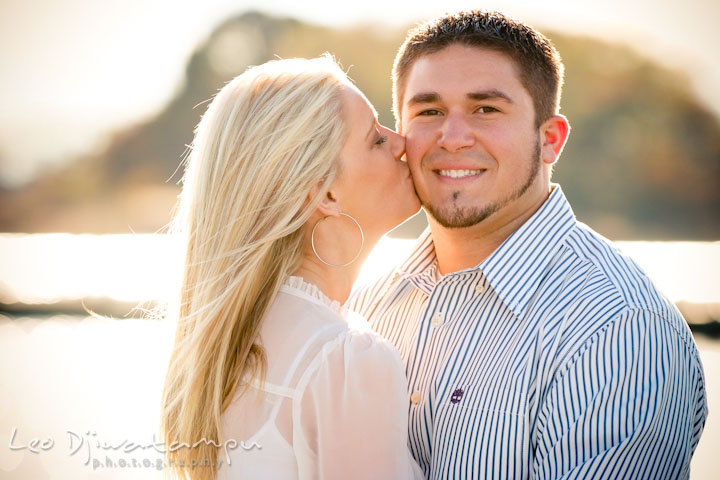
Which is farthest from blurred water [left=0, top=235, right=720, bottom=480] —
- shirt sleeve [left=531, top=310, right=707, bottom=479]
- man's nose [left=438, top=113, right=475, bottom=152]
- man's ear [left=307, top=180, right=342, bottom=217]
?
shirt sleeve [left=531, top=310, right=707, bottom=479]

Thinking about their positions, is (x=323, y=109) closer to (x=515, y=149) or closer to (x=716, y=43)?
(x=515, y=149)

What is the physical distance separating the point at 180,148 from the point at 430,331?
623 inches

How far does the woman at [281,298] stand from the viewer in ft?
6.11

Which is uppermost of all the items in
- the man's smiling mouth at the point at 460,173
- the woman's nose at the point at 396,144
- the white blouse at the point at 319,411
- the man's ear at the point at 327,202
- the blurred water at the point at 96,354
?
the woman's nose at the point at 396,144

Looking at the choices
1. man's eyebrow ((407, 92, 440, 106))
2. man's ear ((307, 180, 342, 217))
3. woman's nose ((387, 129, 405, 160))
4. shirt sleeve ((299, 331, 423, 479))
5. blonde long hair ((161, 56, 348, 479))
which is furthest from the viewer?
man's eyebrow ((407, 92, 440, 106))

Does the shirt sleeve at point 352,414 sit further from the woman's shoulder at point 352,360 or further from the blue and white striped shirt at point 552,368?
the blue and white striped shirt at point 552,368

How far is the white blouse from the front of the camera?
1846mm

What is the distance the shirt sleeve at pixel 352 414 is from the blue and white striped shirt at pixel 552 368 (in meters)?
0.27

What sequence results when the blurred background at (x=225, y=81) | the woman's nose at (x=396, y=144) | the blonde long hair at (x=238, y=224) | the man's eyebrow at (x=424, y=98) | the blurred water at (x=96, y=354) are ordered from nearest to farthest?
the blonde long hair at (x=238, y=224) < the woman's nose at (x=396, y=144) < the man's eyebrow at (x=424, y=98) < the blurred water at (x=96, y=354) < the blurred background at (x=225, y=81)

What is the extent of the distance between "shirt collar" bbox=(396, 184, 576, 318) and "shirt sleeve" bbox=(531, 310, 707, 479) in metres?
0.30

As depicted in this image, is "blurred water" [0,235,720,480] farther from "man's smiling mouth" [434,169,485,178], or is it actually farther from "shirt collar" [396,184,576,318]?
"shirt collar" [396,184,576,318]

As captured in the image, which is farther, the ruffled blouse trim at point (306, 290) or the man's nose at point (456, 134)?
the man's nose at point (456, 134)

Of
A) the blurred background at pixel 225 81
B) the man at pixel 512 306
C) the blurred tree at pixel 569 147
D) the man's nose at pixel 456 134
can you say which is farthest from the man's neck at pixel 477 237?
the blurred tree at pixel 569 147

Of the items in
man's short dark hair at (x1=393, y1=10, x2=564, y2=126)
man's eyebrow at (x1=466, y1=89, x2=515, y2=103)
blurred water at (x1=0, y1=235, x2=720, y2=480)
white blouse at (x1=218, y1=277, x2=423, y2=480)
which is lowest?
blurred water at (x1=0, y1=235, x2=720, y2=480)
